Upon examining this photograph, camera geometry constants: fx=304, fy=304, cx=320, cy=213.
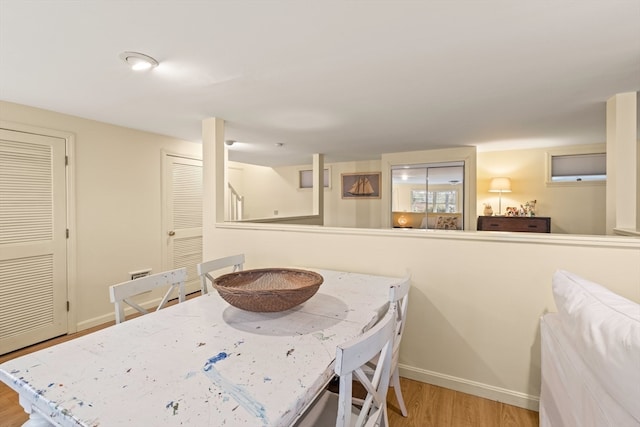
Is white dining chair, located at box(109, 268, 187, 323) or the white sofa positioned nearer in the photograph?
the white sofa

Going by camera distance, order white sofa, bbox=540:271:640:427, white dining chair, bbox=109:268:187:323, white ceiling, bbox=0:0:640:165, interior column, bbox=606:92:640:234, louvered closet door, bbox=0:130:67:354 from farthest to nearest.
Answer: louvered closet door, bbox=0:130:67:354 < interior column, bbox=606:92:640:234 < white dining chair, bbox=109:268:187:323 < white ceiling, bbox=0:0:640:165 < white sofa, bbox=540:271:640:427

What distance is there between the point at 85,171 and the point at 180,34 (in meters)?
2.34

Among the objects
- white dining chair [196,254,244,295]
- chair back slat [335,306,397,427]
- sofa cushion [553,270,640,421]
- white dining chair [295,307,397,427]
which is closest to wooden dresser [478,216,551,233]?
sofa cushion [553,270,640,421]

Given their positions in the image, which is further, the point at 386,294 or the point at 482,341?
the point at 482,341

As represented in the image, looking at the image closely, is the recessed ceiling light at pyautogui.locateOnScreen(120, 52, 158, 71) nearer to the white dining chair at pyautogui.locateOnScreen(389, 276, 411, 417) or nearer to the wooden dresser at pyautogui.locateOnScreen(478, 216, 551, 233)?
the white dining chair at pyautogui.locateOnScreen(389, 276, 411, 417)

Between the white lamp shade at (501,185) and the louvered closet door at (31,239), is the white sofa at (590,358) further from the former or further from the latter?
the louvered closet door at (31,239)

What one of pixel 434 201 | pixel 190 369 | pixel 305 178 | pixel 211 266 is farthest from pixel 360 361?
pixel 305 178

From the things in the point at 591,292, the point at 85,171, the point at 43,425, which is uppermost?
the point at 85,171

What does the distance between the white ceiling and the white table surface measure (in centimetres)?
136

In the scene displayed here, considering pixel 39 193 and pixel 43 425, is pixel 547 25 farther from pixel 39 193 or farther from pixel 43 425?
pixel 39 193

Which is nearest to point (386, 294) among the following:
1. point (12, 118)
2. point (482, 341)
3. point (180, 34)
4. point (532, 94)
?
point (482, 341)

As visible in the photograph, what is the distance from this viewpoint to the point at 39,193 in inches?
109

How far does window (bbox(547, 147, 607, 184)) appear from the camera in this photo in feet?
14.2

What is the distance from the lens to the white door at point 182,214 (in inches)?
153
